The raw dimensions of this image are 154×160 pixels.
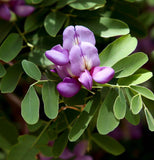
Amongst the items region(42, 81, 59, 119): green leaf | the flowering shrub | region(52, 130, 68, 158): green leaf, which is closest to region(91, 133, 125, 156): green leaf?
the flowering shrub

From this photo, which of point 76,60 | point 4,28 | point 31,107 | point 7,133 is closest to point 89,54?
point 76,60

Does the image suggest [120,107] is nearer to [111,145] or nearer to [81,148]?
[111,145]

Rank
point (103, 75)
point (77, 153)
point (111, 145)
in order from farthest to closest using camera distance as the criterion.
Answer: point (77, 153)
point (111, 145)
point (103, 75)

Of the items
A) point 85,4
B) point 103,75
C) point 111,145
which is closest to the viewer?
point 103,75

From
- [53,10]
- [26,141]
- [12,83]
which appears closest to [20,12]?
[53,10]

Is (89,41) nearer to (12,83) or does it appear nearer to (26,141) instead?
(12,83)

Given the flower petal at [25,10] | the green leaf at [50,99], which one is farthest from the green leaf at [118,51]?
the flower petal at [25,10]

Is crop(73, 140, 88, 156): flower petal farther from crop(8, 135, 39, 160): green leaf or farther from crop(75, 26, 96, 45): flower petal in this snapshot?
crop(75, 26, 96, 45): flower petal
